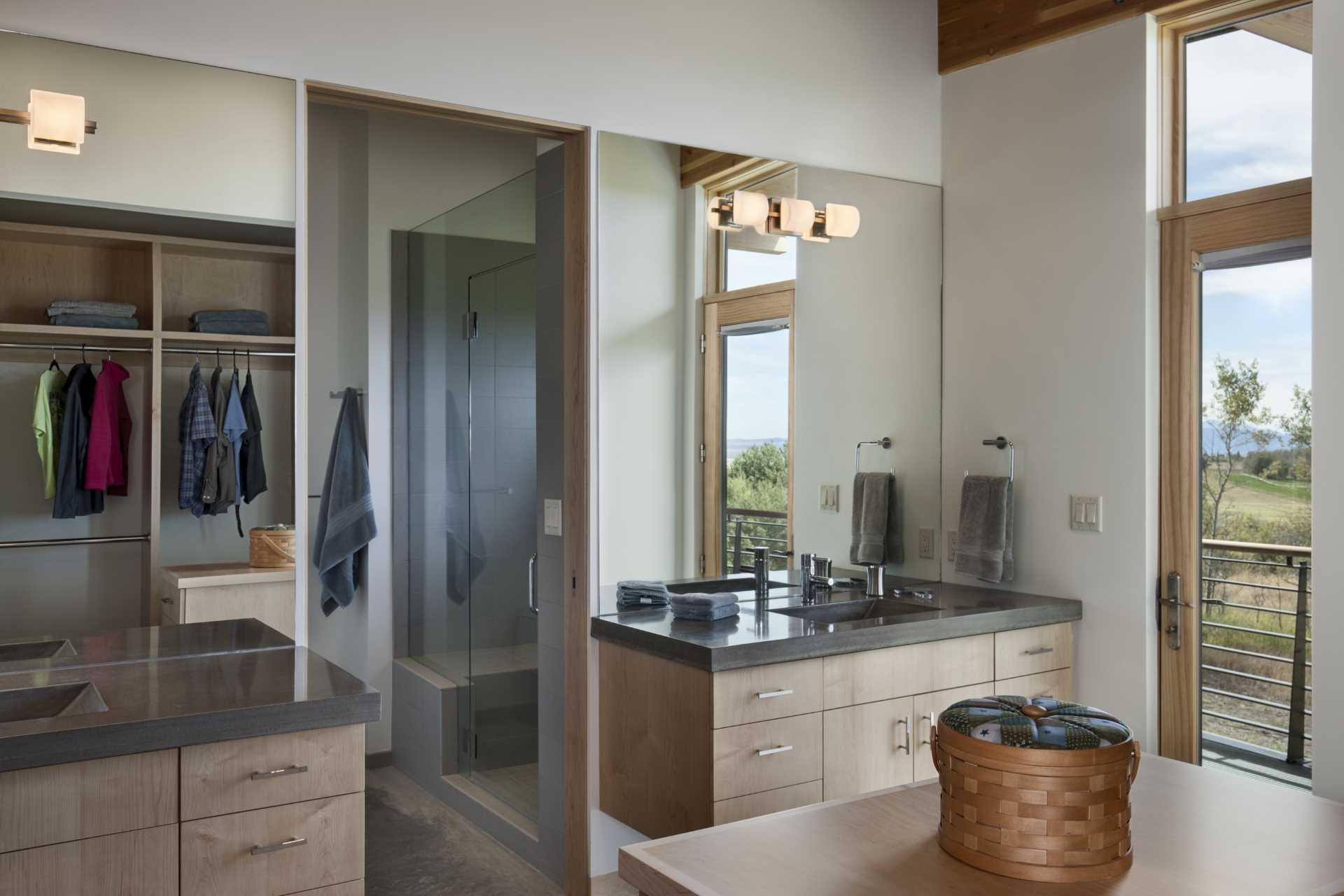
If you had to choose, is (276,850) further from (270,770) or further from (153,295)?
(153,295)

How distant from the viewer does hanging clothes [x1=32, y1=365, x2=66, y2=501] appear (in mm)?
2266

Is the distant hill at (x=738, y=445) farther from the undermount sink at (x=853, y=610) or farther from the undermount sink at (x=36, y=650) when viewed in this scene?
the undermount sink at (x=36, y=650)

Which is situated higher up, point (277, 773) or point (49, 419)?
point (49, 419)

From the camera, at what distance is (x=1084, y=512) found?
131 inches

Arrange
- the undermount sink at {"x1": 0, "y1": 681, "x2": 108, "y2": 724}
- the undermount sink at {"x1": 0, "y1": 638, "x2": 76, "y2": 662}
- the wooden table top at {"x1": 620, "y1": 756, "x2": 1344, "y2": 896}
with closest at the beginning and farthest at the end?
the wooden table top at {"x1": 620, "y1": 756, "x2": 1344, "y2": 896} → the undermount sink at {"x1": 0, "y1": 681, "x2": 108, "y2": 724} → the undermount sink at {"x1": 0, "y1": 638, "x2": 76, "y2": 662}

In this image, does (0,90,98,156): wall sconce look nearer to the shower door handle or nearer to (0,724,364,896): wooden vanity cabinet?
(0,724,364,896): wooden vanity cabinet

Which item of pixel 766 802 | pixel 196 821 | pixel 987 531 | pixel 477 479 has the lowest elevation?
pixel 766 802

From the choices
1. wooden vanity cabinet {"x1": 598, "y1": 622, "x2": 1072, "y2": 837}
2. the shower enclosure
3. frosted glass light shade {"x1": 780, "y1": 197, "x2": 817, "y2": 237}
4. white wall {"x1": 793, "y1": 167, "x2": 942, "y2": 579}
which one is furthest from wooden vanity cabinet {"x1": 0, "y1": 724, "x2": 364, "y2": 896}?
frosted glass light shade {"x1": 780, "y1": 197, "x2": 817, "y2": 237}

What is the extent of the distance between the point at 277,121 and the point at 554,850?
7.64 feet

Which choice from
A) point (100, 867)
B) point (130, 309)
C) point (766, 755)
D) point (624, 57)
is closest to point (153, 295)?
point (130, 309)

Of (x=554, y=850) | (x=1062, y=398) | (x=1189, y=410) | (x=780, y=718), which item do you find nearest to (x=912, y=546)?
(x=1062, y=398)

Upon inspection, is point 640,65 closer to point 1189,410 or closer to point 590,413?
point 590,413

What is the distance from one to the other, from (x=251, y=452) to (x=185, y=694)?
0.75 meters

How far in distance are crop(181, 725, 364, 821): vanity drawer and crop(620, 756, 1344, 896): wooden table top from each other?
76cm
